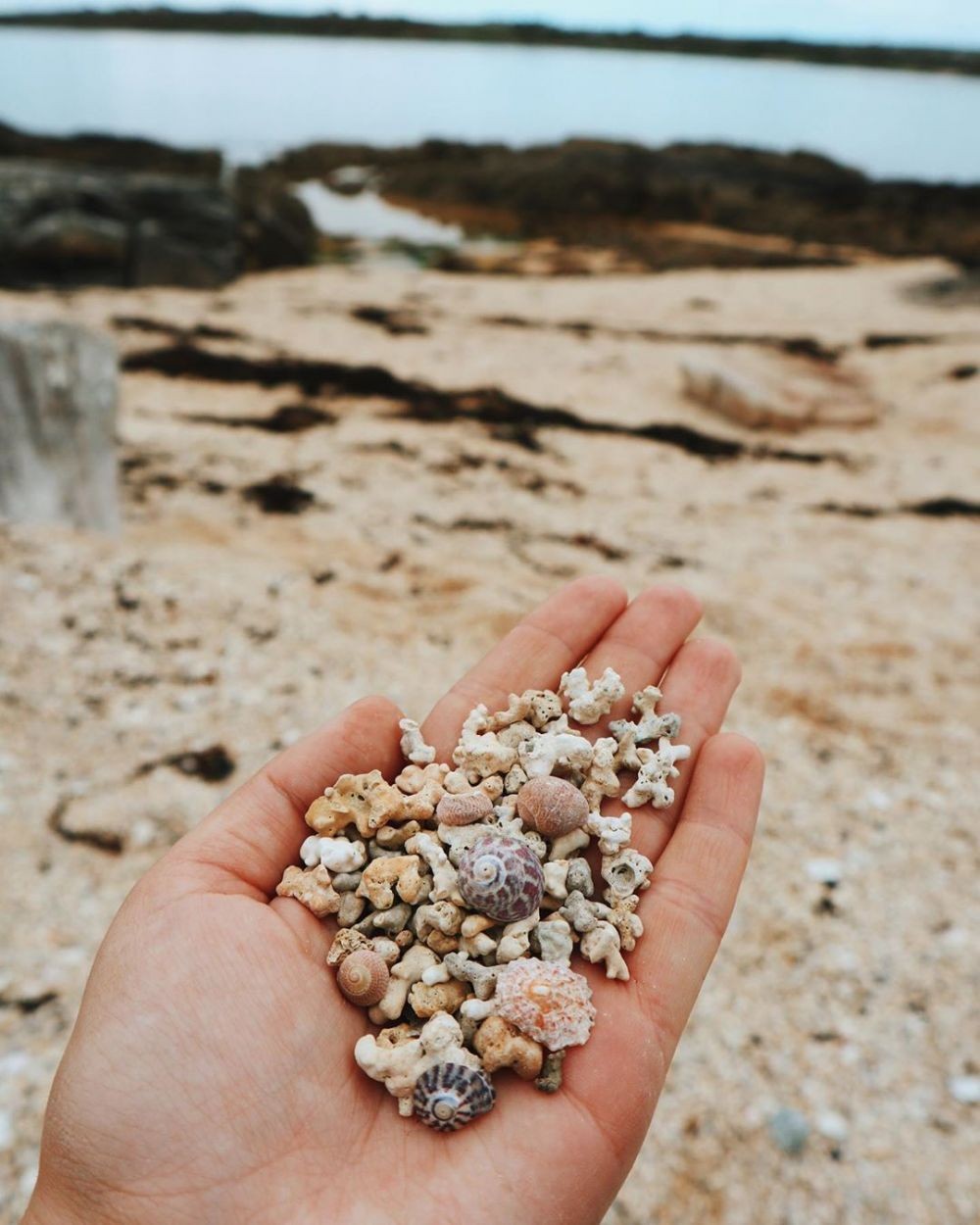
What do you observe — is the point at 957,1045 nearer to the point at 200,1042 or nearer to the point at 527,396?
the point at 200,1042

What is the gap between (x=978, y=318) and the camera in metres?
8.87

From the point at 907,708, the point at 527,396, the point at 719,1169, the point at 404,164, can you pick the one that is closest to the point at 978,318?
the point at 527,396

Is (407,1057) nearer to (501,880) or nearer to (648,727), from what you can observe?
(501,880)

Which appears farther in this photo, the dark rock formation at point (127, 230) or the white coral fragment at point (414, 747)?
the dark rock formation at point (127, 230)

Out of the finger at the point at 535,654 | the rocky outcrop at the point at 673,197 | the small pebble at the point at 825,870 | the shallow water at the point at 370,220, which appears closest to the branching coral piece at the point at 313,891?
the finger at the point at 535,654

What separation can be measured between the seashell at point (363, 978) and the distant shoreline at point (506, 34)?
307ft

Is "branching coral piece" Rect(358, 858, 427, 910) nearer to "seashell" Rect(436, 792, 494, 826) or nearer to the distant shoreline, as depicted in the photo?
"seashell" Rect(436, 792, 494, 826)

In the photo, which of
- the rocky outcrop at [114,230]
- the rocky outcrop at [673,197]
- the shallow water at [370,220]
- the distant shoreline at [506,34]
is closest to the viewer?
the rocky outcrop at [114,230]

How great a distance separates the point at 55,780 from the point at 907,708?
3.34 meters

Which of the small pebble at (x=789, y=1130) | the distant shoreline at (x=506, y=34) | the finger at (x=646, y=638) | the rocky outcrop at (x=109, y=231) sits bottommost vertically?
the small pebble at (x=789, y=1130)

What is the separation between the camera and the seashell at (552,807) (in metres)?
2.05

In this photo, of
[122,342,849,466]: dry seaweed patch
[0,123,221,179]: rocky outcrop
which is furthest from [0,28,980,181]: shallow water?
[122,342,849,466]: dry seaweed patch

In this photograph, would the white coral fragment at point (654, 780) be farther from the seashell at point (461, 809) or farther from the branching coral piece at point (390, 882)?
the branching coral piece at point (390, 882)

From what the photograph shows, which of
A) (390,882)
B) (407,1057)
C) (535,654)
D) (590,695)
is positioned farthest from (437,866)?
(535,654)
